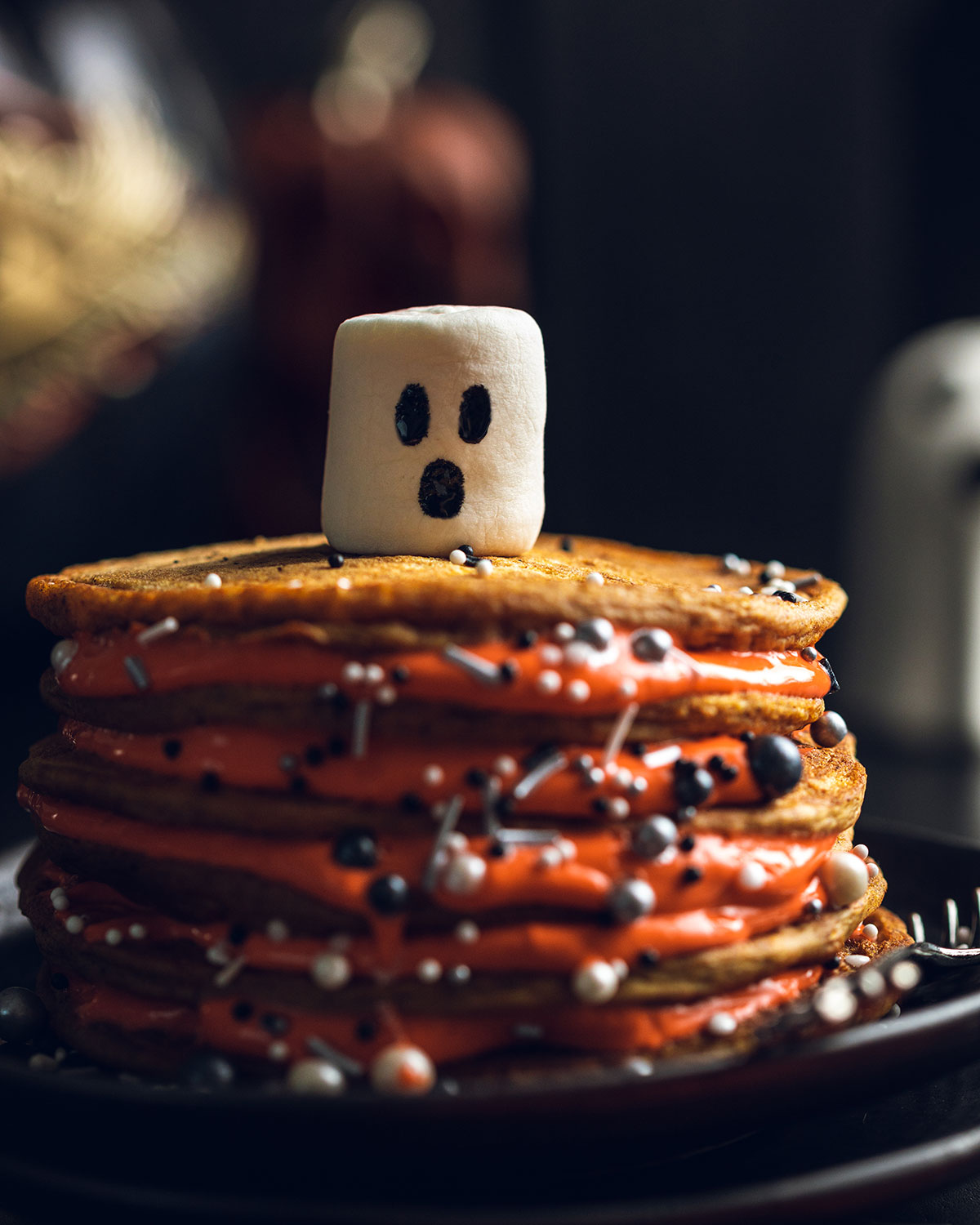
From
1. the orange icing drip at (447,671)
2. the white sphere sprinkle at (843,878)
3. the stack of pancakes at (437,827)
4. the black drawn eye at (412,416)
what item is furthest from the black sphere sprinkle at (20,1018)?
the white sphere sprinkle at (843,878)

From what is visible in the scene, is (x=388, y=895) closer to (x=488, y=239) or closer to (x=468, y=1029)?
(x=468, y=1029)

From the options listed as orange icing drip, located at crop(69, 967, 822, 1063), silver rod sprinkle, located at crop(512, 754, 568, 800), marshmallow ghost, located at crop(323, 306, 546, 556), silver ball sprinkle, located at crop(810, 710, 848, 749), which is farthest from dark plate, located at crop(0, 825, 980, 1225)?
marshmallow ghost, located at crop(323, 306, 546, 556)

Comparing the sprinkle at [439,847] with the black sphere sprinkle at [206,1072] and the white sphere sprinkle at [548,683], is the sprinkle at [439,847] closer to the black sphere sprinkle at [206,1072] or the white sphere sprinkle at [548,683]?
the white sphere sprinkle at [548,683]

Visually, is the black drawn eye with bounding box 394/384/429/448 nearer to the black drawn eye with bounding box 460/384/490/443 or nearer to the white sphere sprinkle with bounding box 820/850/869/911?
the black drawn eye with bounding box 460/384/490/443

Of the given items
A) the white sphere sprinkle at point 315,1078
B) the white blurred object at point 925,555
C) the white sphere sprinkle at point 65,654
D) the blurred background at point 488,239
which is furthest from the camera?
the blurred background at point 488,239

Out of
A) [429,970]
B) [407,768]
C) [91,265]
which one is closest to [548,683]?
[407,768]
